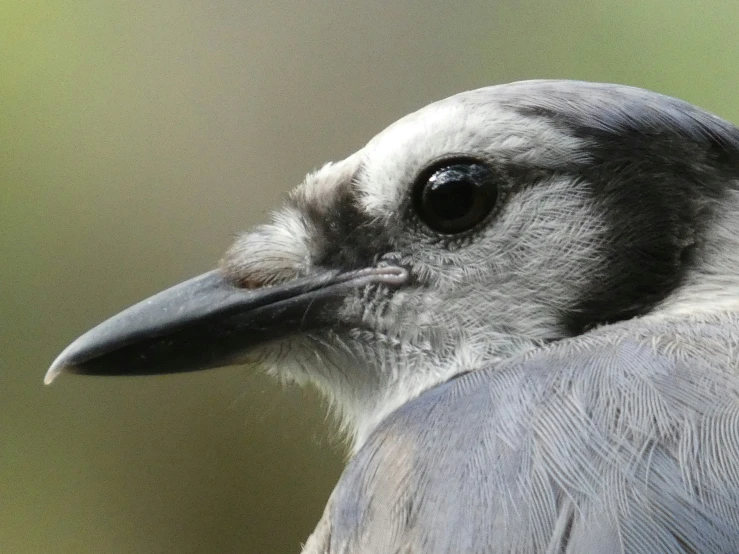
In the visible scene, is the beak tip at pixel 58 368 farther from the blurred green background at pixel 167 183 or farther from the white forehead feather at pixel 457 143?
the blurred green background at pixel 167 183

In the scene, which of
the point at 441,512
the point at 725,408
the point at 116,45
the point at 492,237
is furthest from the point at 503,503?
the point at 116,45

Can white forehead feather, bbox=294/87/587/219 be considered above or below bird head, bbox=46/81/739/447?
above

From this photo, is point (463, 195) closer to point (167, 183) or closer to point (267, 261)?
point (267, 261)

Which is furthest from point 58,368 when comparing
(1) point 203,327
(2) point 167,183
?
(2) point 167,183

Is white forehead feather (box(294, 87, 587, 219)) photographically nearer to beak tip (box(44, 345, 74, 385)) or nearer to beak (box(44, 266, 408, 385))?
beak (box(44, 266, 408, 385))

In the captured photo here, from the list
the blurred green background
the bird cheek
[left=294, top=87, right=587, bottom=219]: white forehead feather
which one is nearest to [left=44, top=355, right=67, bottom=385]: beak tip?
the bird cheek

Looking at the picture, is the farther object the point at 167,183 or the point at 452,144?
the point at 167,183

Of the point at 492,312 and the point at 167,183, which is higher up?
the point at 167,183
